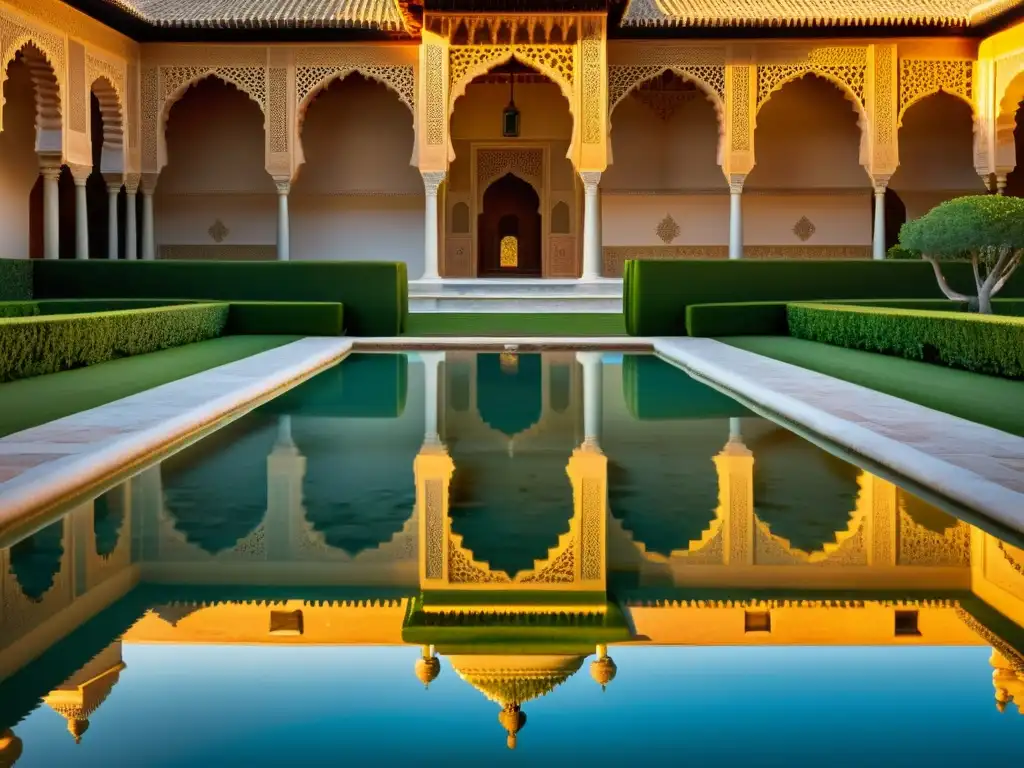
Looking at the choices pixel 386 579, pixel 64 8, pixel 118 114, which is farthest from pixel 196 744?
pixel 118 114

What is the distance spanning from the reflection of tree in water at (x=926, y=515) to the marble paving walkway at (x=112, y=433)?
277 cm

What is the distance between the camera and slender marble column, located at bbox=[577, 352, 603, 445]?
234 inches

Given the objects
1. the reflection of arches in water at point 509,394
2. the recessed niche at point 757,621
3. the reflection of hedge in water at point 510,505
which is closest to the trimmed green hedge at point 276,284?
the reflection of arches in water at point 509,394

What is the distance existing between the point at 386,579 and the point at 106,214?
18621mm

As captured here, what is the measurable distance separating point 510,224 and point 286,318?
1783cm

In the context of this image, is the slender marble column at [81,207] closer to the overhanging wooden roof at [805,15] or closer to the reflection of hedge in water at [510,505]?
the overhanging wooden roof at [805,15]

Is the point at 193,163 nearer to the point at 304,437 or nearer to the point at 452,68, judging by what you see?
the point at 452,68

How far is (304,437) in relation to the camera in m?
5.74

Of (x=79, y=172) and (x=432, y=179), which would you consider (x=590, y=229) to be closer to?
(x=432, y=179)

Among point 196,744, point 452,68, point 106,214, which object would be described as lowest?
point 196,744

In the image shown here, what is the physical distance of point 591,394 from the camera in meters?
7.80

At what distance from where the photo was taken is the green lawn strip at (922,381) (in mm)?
6016

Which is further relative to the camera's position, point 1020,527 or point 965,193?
point 965,193

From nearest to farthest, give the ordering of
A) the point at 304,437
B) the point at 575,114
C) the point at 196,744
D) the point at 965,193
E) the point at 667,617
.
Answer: the point at 196,744
the point at 667,617
the point at 304,437
the point at 575,114
the point at 965,193
